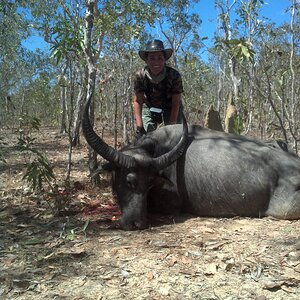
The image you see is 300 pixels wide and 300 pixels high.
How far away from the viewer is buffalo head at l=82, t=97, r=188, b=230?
473 centimetres

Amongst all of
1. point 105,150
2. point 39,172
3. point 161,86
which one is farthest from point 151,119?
point 39,172

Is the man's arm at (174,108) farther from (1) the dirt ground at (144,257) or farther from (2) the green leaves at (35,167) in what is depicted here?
(2) the green leaves at (35,167)

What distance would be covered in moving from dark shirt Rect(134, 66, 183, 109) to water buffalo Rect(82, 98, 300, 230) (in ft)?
4.13

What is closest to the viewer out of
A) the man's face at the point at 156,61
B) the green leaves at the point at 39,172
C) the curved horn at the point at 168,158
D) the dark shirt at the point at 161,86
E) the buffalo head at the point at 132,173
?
the buffalo head at the point at 132,173

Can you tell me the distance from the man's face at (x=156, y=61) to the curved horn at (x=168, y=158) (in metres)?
1.47

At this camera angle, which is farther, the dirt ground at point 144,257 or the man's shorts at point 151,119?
the man's shorts at point 151,119

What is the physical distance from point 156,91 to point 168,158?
1918 millimetres

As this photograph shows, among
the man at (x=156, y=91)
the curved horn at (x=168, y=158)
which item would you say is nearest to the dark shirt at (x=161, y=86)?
the man at (x=156, y=91)

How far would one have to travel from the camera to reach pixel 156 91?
6555 mm

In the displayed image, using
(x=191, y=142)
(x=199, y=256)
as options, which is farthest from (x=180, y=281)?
(x=191, y=142)

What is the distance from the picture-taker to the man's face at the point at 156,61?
6137 mm

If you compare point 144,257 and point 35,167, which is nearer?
point 144,257

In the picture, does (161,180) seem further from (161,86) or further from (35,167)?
(161,86)

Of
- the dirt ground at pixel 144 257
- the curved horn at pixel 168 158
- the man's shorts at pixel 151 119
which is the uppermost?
the man's shorts at pixel 151 119
